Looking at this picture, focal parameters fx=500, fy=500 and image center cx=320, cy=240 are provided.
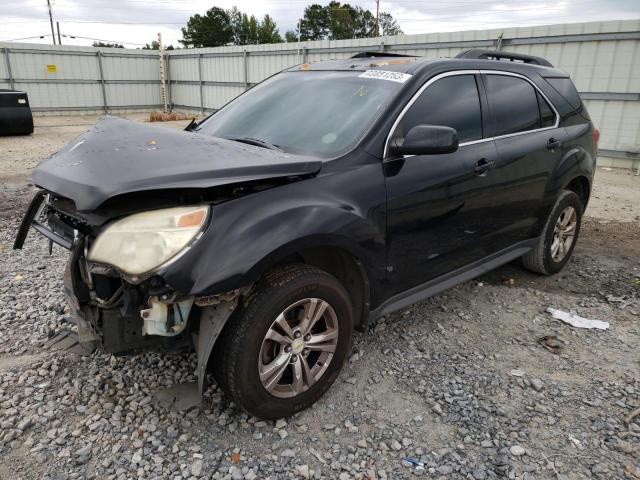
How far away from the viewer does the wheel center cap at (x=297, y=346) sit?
253cm

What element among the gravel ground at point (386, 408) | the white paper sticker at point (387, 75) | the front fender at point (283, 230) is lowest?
the gravel ground at point (386, 408)

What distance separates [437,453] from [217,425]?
1.12m

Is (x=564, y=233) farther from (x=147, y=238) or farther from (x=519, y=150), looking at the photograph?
(x=147, y=238)

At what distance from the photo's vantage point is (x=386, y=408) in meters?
2.76

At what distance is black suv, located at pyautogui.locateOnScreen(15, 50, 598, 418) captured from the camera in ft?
7.19

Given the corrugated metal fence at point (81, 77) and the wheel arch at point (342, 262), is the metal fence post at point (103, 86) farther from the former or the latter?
the wheel arch at point (342, 262)

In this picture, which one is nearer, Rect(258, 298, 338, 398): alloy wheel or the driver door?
Rect(258, 298, 338, 398): alloy wheel

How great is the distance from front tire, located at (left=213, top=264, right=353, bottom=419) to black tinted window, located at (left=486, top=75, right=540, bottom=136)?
75.6 inches

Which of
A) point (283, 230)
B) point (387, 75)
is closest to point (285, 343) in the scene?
point (283, 230)

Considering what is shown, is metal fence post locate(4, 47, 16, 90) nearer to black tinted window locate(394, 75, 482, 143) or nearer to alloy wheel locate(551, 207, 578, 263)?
black tinted window locate(394, 75, 482, 143)

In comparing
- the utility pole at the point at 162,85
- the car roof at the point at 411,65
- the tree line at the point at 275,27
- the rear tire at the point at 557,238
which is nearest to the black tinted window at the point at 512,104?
the car roof at the point at 411,65

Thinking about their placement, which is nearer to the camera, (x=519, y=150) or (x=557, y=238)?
(x=519, y=150)

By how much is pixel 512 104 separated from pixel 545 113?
1.61 feet

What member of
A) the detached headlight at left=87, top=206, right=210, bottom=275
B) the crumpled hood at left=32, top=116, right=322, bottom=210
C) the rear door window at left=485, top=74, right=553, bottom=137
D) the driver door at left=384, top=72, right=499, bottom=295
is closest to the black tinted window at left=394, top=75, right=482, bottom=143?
the driver door at left=384, top=72, right=499, bottom=295
